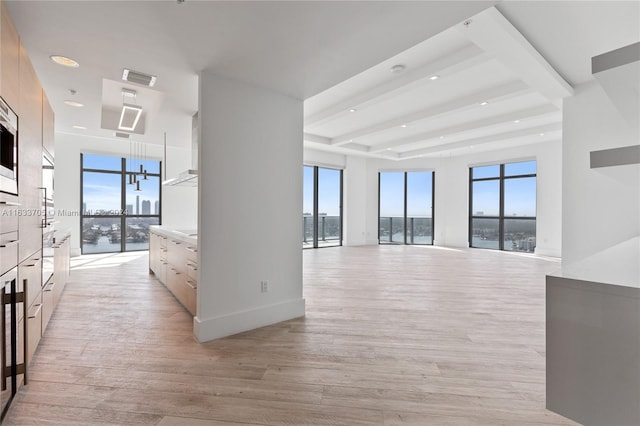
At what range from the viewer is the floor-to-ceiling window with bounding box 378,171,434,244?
34.6 feet

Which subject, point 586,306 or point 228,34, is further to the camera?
point 228,34

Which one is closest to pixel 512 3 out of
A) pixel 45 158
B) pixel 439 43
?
pixel 439 43

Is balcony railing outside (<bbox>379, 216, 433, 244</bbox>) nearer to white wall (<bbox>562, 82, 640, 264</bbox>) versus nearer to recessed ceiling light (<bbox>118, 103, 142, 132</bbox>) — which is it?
white wall (<bbox>562, 82, 640, 264</bbox>)

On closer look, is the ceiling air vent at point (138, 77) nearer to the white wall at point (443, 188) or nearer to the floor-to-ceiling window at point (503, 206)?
the white wall at point (443, 188)

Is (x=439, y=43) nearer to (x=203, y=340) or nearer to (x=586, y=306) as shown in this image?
(x=586, y=306)

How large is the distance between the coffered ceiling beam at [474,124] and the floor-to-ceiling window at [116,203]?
6.28 m

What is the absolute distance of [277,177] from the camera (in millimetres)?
3312

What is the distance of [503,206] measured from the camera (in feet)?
30.0

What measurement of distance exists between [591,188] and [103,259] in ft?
29.0

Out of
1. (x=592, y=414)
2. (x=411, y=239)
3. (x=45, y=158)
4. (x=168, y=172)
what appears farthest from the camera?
(x=411, y=239)

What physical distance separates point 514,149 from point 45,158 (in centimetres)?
990

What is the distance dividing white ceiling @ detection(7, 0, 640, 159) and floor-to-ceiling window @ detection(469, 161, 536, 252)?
4.79 metres

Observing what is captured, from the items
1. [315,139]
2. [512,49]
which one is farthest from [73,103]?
[512,49]

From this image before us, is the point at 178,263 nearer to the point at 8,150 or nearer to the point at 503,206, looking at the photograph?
the point at 8,150
